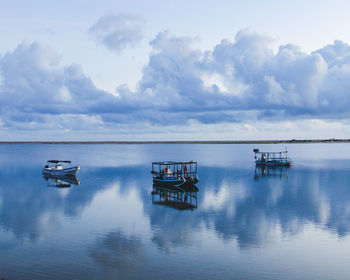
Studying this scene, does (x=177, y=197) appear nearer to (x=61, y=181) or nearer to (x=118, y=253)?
(x=118, y=253)

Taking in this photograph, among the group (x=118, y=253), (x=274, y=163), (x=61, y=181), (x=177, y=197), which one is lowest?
(x=61, y=181)

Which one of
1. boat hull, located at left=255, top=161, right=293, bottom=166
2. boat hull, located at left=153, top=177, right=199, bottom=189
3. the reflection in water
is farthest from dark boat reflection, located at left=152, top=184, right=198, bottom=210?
boat hull, located at left=255, top=161, right=293, bottom=166

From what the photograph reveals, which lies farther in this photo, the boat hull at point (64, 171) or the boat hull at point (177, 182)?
the boat hull at point (64, 171)

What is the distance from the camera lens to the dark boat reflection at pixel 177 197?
155ft

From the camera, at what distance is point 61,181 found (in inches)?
3034

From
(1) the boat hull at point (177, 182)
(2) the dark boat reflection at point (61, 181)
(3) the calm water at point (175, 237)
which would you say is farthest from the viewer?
(2) the dark boat reflection at point (61, 181)

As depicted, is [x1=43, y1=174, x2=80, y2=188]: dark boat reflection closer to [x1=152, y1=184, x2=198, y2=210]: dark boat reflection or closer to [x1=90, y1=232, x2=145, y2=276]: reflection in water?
[x1=152, y1=184, x2=198, y2=210]: dark boat reflection

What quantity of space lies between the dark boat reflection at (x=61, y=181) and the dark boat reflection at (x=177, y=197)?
19676mm

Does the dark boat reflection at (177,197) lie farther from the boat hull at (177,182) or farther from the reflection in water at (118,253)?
the reflection in water at (118,253)

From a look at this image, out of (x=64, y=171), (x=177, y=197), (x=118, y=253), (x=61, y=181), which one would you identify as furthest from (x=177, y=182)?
(x=118, y=253)

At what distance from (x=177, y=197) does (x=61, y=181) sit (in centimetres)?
3500

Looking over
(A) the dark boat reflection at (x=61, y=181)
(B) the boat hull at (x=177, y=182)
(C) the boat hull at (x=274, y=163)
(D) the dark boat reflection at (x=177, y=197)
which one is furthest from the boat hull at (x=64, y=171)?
(C) the boat hull at (x=274, y=163)

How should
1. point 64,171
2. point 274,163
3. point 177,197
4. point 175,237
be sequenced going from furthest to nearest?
point 274,163, point 64,171, point 177,197, point 175,237

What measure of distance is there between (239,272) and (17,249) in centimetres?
1772
